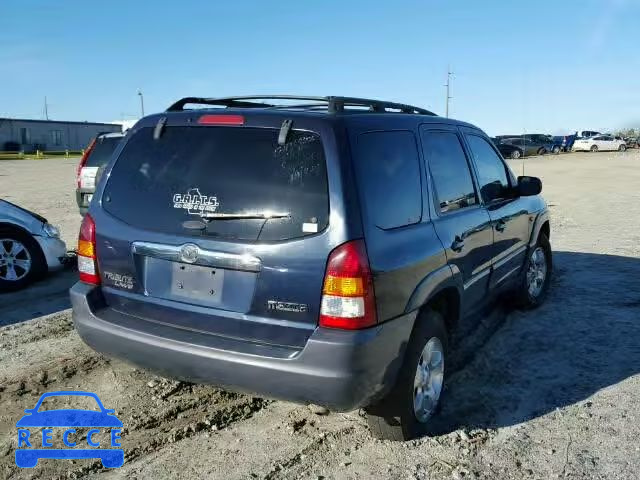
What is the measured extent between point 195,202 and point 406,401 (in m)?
1.54

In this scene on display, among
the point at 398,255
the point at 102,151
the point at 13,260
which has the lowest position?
the point at 13,260

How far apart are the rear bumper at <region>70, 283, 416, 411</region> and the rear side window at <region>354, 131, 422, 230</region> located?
55cm

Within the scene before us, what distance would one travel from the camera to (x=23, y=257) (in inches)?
261

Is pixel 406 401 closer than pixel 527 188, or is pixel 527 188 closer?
pixel 406 401

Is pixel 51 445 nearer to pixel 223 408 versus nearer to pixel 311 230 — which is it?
pixel 223 408

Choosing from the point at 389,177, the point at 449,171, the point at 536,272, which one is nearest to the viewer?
the point at 389,177

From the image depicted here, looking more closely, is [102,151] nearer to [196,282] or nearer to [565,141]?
[196,282]

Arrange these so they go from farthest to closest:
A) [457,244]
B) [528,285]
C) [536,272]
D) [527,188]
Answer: [536,272] → [528,285] → [527,188] → [457,244]

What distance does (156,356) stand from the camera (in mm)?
3074

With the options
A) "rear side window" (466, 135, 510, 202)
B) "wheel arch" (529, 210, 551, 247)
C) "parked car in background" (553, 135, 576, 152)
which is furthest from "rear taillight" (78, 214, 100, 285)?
"parked car in background" (553, 135, 576, 152)

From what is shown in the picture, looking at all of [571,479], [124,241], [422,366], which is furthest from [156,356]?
[571,479]

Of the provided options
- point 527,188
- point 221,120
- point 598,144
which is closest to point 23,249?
point 221,120

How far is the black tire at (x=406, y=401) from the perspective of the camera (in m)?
3.13

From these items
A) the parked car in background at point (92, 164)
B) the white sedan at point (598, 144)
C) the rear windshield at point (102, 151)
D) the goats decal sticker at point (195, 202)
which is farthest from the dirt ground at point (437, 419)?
the white sedan at point (598, 144)
